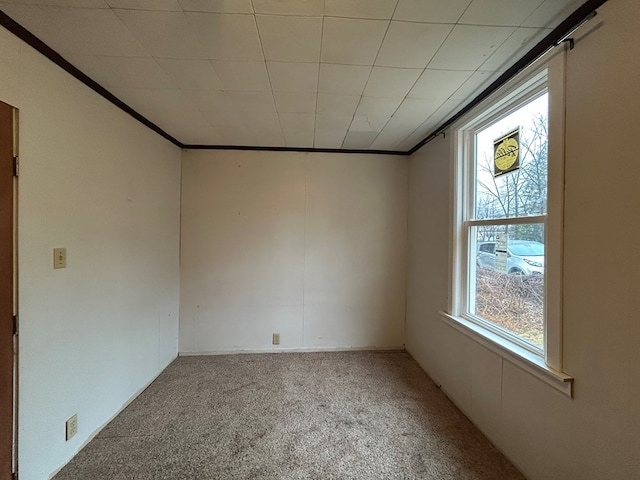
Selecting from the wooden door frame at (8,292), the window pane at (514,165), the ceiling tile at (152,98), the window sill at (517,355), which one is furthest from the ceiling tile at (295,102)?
the window sill at (517,355)

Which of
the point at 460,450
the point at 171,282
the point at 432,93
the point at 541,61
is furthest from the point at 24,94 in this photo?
the point at 460,450

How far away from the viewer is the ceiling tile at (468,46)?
54.2 inches

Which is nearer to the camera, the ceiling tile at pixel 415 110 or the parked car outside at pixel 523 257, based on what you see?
the parked car outside at pixel 523 257

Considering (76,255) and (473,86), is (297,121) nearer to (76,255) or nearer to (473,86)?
(473,86)

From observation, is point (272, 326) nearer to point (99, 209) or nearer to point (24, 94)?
point (99, 209)

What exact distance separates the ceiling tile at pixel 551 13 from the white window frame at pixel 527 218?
0.48ft

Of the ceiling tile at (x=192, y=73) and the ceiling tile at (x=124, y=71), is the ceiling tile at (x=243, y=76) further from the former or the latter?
the ceiling tile at (x=124, y=71)

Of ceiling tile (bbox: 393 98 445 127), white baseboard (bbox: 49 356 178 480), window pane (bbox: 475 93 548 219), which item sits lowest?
white baseboard (bbox: 49 356 178 480)

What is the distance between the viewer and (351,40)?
1.44m

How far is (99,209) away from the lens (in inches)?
76.5

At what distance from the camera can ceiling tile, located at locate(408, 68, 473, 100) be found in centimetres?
174

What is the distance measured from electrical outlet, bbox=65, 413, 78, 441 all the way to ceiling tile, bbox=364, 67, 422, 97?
2848mm

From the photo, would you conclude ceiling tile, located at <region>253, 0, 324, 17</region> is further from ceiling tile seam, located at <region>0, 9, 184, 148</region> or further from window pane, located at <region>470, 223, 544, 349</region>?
window pane, located at <region>470, 223, 544, 349</region>

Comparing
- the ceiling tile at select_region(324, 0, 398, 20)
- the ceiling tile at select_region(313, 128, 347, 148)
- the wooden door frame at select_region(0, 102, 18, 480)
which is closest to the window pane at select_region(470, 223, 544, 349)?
the ceiling tile at select_region(324, 0, 398, 20)
